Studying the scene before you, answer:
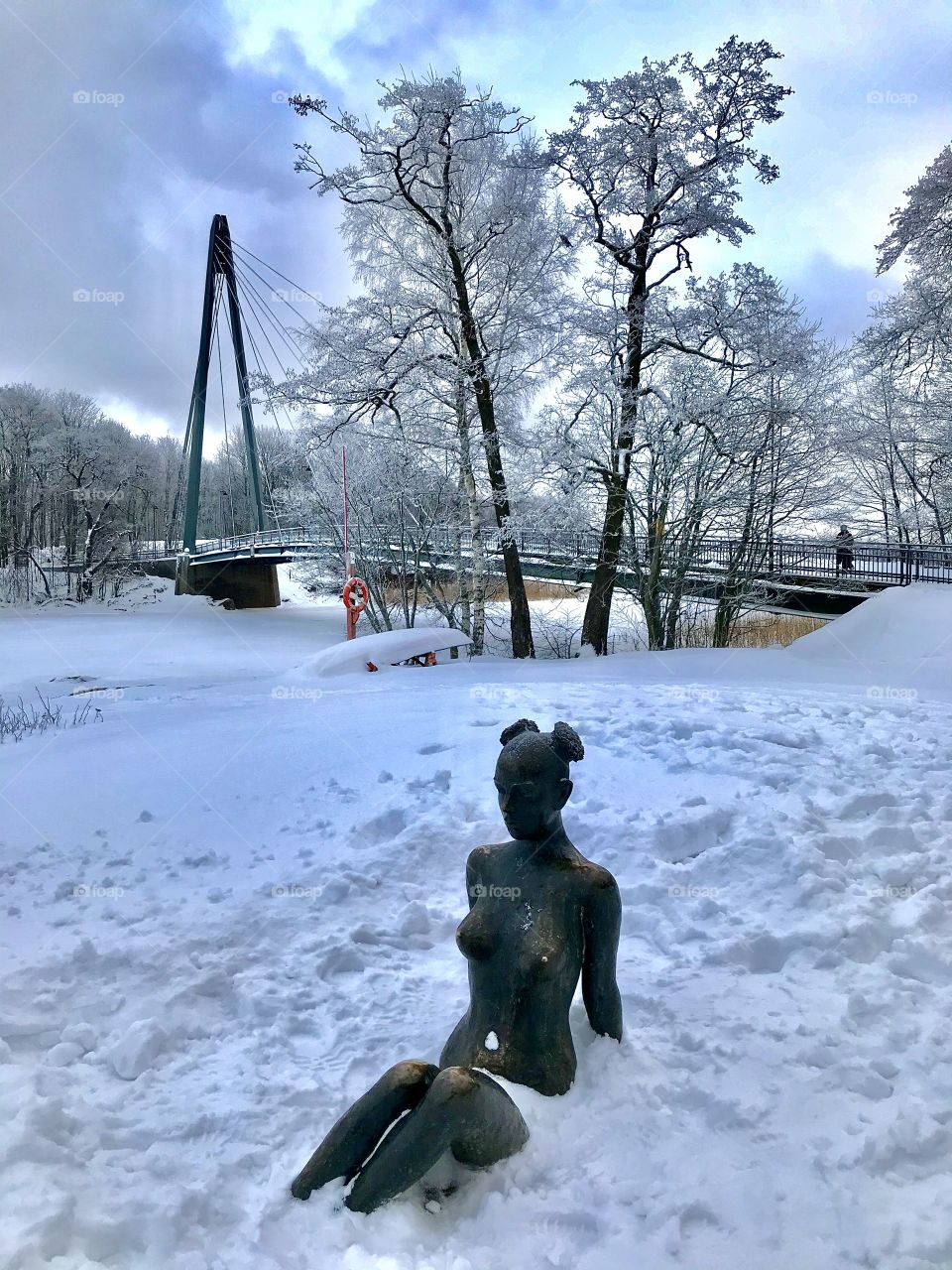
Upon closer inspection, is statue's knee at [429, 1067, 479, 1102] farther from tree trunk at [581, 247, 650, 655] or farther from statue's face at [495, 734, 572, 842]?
tree trunk at [581, 247, 650, 655]

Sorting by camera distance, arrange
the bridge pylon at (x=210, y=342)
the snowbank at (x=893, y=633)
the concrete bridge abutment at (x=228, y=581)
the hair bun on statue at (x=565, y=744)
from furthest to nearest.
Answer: the concrete bridge abutment at (x=228, y=581), the bridge pylon at (x=210, y=342), the snowbank at (x=893, y=633), the hair bun on statue at (x=565, y=744)

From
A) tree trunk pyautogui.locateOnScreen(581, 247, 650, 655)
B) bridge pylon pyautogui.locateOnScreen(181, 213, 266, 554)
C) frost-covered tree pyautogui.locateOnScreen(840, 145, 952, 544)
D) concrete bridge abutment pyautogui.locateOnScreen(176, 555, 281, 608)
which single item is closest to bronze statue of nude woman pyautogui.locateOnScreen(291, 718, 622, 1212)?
tree trunk pyautogui.locateOnScreen(581, 247, 650, 655)

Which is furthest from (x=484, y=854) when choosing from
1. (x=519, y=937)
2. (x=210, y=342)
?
(x=210, y=342)

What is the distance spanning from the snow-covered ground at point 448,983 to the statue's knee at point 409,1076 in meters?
0.28

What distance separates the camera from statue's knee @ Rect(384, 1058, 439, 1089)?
1.89 m

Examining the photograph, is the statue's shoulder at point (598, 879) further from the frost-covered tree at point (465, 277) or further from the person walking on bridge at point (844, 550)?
the person walking on bridge at point (844, 550)

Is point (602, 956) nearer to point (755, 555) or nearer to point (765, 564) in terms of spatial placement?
point (755, 555)

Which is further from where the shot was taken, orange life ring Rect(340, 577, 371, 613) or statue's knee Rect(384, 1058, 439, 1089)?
orange life ring Rect(340, 577, 371, 613)

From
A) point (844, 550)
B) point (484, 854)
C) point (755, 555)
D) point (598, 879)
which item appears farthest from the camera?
point (844, 550)

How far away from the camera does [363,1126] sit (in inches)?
73.9

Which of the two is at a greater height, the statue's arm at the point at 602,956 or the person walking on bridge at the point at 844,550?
the person walking on bridge at the point at 844,550

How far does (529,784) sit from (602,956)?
568 millimetres

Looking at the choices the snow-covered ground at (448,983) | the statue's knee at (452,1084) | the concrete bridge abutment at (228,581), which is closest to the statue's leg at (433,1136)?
the statue's knee at (452,1084)

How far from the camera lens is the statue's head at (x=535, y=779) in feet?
7.41
